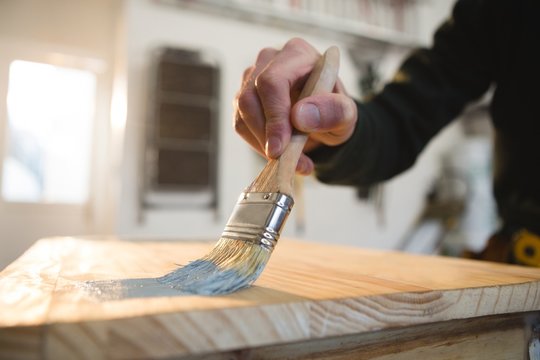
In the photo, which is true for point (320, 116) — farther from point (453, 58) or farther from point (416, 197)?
point (416, 197)

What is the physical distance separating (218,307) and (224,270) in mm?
110

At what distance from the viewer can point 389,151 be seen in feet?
3.18

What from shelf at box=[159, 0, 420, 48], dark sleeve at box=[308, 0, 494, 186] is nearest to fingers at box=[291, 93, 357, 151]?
dark sleeve at box=[308, 0, 494, 186]

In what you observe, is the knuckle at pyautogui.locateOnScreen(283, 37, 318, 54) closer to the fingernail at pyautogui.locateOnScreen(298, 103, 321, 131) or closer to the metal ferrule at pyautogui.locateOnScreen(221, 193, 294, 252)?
the fingernail at pyautogui.locateOnScreen(298, 103, 321, 131)

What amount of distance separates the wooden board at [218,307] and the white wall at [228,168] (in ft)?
5.46

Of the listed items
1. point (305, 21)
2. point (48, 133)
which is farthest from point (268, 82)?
point (48, 133)

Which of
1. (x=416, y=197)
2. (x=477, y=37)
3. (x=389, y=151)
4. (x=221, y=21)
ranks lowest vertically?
(x=416, y=197)

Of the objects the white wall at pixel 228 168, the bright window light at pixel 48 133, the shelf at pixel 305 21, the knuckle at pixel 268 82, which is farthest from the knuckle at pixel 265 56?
the bright window light at pixel 48 133

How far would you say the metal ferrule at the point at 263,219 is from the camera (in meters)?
0.45

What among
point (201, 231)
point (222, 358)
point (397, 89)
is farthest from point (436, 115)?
point (201, 231)

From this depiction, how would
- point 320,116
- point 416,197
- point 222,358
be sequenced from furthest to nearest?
point 416,197 → point 320,116 → point 222,358

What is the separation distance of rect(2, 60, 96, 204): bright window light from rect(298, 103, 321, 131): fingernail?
2842mm

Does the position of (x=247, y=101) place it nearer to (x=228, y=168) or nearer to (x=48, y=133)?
(x=228, y=168)

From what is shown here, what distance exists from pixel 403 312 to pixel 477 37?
945mm
